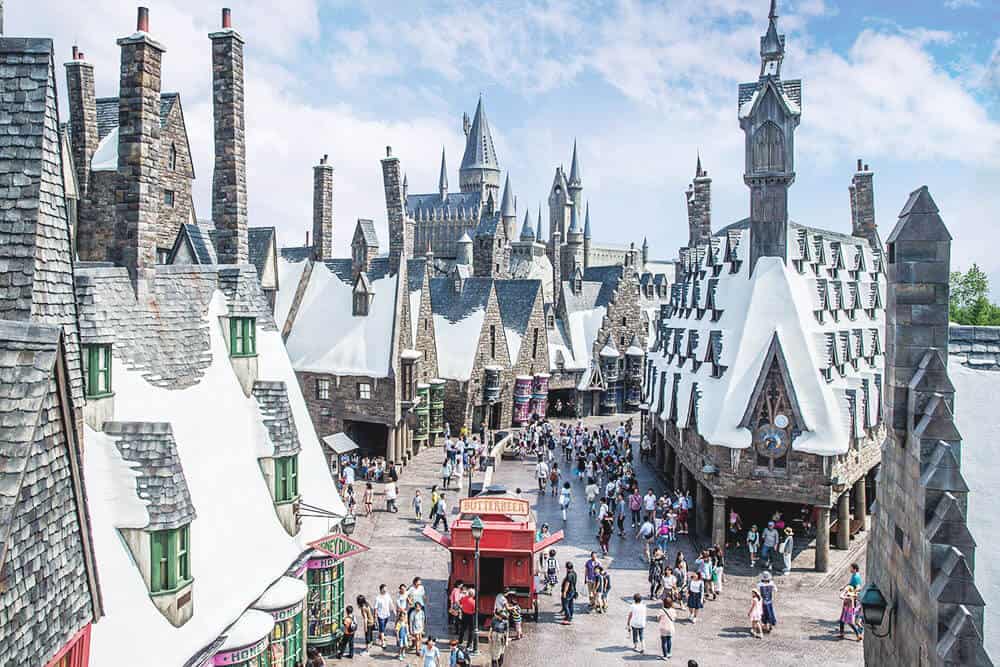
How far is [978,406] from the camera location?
927 cm

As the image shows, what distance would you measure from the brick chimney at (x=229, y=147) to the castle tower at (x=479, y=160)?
3918 inches

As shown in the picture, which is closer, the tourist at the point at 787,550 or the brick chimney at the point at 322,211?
the tourist at the point at 787,550

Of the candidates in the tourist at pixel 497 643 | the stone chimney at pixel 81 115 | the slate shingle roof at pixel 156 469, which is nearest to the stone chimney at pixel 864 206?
the tourist at pixel 497 643

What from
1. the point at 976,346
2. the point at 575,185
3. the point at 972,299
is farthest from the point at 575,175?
the point at 976,346

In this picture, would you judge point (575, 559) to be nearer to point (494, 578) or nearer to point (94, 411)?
point (494, 578)

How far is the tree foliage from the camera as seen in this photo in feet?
192

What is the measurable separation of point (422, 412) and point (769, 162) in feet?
59.9

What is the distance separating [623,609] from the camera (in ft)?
63.0

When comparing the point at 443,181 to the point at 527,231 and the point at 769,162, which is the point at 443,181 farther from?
the point at 769,162

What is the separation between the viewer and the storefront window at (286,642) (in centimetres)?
1306

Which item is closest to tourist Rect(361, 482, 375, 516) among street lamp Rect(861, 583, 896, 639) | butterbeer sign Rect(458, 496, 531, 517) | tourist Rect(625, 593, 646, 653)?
butterbeer sign Rect(458, 496, 531, 517)

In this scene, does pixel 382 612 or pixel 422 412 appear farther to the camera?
pixel 422 412

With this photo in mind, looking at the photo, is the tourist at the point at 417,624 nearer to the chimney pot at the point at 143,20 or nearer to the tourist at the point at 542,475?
the chimney pot at the point at 143,20

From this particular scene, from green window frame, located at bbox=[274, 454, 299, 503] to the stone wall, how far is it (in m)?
10.0
